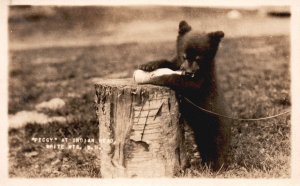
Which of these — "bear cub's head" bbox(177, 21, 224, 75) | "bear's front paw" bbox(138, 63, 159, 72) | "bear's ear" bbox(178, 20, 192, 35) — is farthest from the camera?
"bear's ear" bbox(178, 20, 192, 35)

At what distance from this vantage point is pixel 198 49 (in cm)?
378

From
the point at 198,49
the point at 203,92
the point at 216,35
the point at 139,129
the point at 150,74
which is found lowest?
the point at 139,129

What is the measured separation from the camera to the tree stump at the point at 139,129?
347 centimetres

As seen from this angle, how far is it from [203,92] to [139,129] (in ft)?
1.95

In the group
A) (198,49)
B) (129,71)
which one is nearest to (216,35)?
(198,49)

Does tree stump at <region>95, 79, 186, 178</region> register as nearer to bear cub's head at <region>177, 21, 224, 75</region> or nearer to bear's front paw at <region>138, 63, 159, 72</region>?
bear's front paw at <region>138, 63, 159, 72</region>

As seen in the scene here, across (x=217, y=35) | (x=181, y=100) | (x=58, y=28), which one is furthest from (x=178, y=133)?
(x=58, y=28)

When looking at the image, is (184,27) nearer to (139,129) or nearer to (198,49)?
(198,49)

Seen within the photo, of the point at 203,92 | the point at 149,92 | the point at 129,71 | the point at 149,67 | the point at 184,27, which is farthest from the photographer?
the point at 129,71

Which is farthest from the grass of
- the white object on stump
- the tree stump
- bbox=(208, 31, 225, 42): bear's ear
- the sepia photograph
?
the white object on stump

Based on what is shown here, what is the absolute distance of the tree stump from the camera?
3471 mm

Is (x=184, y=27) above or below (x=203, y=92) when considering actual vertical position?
above

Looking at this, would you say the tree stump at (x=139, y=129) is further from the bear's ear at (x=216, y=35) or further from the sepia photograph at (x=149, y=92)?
the bear's ear at (x=216, y=35)

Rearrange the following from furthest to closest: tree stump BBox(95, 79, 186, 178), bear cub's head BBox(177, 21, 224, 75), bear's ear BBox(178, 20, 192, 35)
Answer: bear's ear BBox(178, 20, 192, 35)
bear cub's head BBox(177, 21, 224, 75)
tree stump BBox(95, 79, 186, 178)
